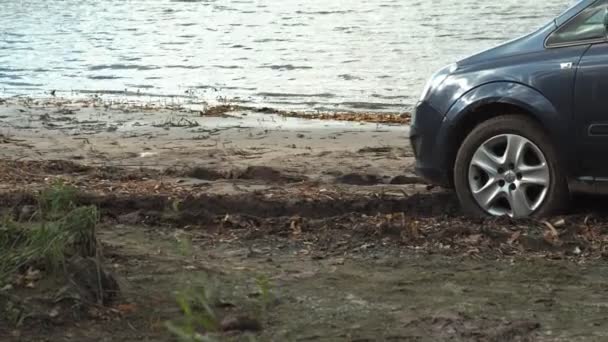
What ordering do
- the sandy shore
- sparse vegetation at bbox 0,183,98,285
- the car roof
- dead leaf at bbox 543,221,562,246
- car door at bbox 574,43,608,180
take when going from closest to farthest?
sparse vegetation at bbox 0,183,98,285, dead leaf at bbox 543,221,562,246, car door at bbox 574,43,608,180, the car roof, the sandy shore

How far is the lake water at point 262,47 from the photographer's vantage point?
18.7 m

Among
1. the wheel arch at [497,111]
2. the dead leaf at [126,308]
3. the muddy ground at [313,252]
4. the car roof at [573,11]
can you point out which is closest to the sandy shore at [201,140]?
the muddy ground at [313,252]

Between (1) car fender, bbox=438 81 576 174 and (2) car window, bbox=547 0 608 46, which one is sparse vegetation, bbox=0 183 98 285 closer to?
(1) car fender, bbox=438 81 576 174

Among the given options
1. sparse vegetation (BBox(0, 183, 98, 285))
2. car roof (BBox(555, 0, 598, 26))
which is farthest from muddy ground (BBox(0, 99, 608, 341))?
car roof (BBox(555, 0, 598, 26))

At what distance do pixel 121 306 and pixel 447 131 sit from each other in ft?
10.3

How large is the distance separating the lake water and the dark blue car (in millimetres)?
8388

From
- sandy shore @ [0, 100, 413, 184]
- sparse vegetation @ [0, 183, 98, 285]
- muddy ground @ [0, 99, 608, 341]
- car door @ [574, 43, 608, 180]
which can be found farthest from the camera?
sandy shore @ [0, 100, 413, 184]

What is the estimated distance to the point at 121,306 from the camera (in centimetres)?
507

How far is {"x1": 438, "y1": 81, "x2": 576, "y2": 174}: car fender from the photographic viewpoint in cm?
701

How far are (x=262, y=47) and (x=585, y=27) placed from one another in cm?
1818

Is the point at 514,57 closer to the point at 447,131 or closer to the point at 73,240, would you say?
the point at 447,131

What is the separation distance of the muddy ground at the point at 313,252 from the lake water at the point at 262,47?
6.96m

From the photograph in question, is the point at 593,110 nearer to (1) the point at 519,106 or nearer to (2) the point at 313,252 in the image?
(1) the point at 519,106

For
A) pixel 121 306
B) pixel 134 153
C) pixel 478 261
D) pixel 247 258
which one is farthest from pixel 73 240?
pixel 134 153
